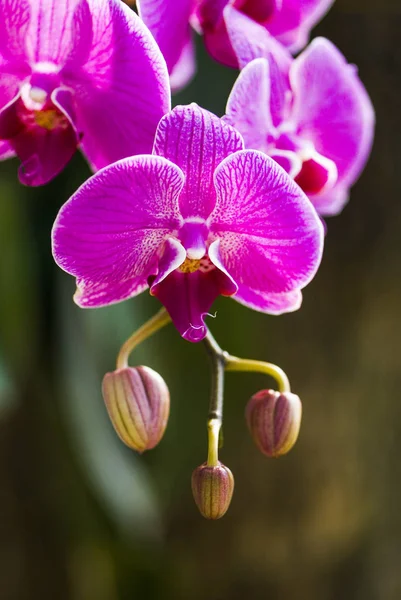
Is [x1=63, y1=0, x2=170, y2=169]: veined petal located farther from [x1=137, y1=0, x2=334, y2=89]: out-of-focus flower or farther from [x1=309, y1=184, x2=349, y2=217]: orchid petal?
[x1=309, y1=184, x2=349, y2=217]: orchid petal

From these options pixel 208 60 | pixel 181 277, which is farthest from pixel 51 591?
pixel 181 277

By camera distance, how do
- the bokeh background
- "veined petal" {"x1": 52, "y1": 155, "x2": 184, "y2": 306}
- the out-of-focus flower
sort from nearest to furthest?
"veined petal" {"x1": 52, "y1": 155, "x2": 184, "y2": 306}
the out-of-focus flower
the bokeh background

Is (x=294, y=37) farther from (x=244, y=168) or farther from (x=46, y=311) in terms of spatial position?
(x=46, y=311)

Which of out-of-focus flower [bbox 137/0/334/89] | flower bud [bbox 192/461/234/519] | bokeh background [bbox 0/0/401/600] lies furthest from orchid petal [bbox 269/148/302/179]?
bokeh background [bbox 0/0/401/600]

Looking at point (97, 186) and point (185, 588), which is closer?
point (97, 186)

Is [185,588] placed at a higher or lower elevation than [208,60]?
lower

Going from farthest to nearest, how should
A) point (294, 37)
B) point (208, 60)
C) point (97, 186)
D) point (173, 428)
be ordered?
1. point (173, 428)
2. point (208, 60)
3. point (294, 37)
4. point (97, 186)

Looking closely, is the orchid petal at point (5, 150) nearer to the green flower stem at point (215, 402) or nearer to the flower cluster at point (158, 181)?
the flower cluster at point (158, 181)

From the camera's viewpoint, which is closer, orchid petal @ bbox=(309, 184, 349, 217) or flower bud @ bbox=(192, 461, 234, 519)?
flower bud @ bbox=(192, 461, 234, 519)

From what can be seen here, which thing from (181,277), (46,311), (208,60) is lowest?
(46,311)
